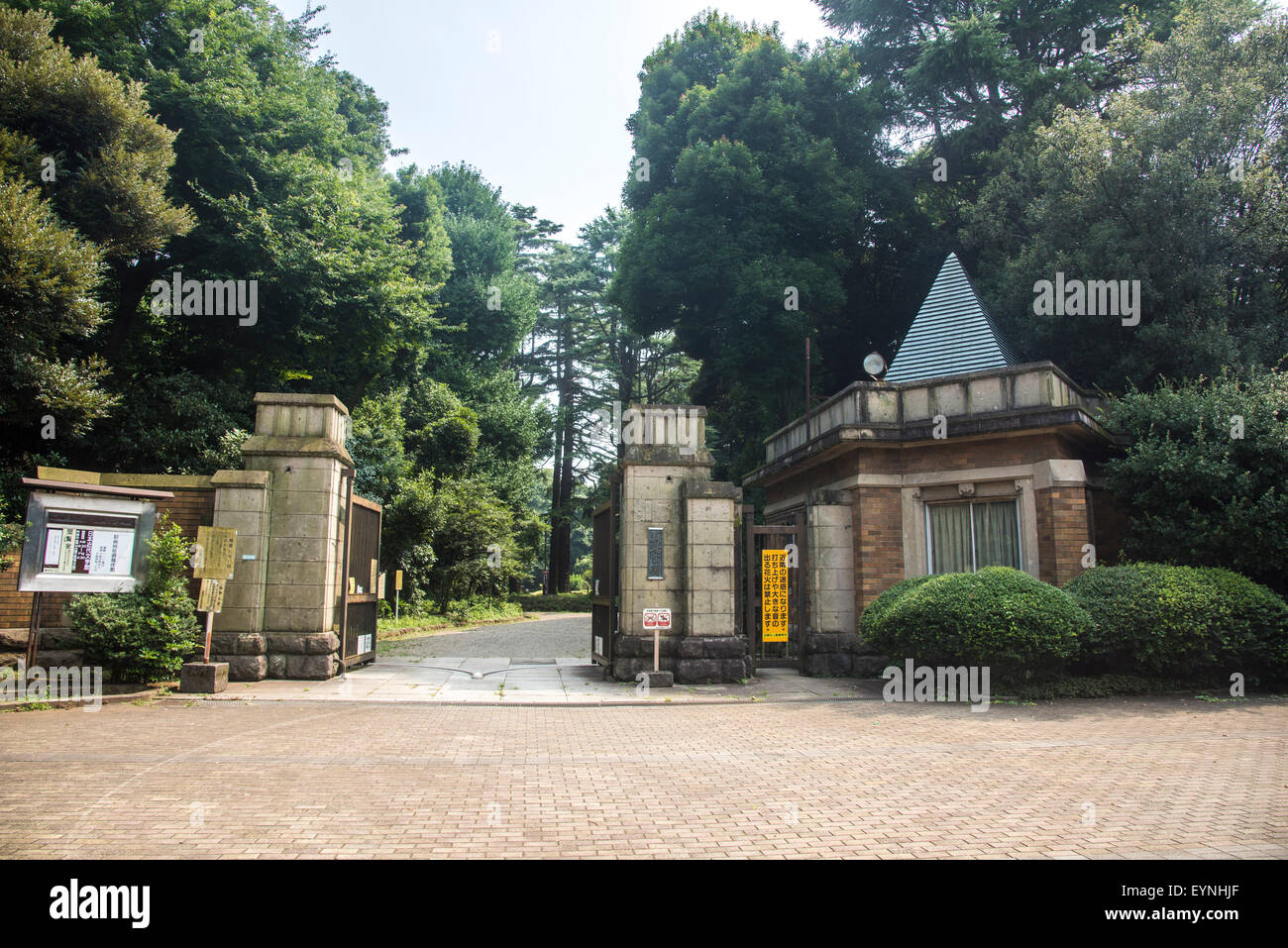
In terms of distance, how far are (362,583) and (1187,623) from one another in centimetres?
1301

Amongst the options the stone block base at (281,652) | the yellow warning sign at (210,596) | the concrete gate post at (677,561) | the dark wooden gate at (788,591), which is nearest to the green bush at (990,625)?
the dark wooden gate at (788,591)

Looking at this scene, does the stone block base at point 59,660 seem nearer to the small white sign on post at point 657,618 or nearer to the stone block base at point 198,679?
the stone block base at point 198,679

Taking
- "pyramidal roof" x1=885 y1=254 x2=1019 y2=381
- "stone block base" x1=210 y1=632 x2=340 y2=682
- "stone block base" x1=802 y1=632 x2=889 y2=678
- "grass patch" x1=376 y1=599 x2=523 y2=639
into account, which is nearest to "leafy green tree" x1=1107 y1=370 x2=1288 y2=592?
"pyramidal roof" x1=885 y1=254 x2=1019 y2=381

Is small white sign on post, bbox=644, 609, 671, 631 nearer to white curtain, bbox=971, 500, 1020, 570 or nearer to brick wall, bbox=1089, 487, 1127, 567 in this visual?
white curtain, bbox=971, 500, 1020, 570

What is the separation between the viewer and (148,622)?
10578mm

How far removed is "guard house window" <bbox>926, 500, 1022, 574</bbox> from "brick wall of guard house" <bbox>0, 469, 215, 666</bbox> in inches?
478

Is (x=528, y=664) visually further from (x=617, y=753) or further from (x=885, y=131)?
(x=885, y=131)

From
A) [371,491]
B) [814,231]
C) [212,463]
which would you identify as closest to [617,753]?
[212,463]

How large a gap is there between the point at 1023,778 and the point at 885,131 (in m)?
31.5

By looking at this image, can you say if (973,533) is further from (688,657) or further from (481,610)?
(481,610)

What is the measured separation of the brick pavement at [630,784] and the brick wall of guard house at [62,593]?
2290mm

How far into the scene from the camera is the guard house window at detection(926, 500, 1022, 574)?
13844 millimetres

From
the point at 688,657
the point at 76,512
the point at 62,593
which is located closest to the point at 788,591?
the point at 688,657

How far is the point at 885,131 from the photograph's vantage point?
1281 inches
